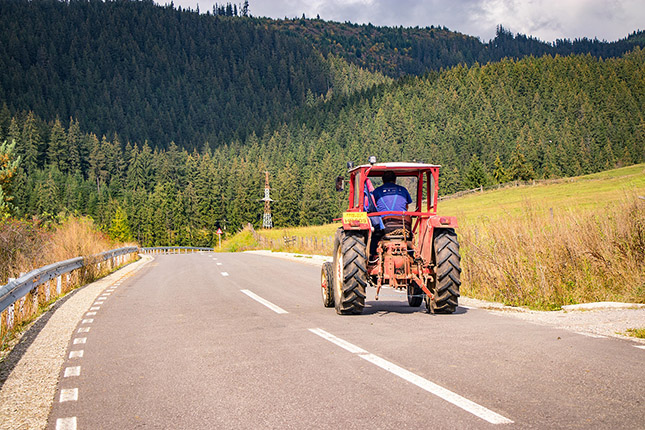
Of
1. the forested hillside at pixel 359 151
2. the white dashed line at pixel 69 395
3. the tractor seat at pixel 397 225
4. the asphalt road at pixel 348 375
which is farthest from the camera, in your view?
the forested hillside at pixel 359 151

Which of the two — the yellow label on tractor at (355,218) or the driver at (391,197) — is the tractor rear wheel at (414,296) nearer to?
the driver at (391,197)

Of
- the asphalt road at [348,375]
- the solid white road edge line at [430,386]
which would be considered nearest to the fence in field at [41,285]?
the asphalt road at [348,375]

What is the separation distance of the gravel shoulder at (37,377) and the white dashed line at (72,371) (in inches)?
3.9

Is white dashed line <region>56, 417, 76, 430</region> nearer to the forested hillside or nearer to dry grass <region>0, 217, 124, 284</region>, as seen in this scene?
dry grass <region>0, 217, 124, 284</region>

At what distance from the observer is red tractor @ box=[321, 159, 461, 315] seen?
955 centimetres

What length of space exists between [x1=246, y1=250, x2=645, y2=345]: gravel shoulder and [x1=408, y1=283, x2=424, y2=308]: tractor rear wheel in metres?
1.17

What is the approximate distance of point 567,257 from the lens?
11.9 metres

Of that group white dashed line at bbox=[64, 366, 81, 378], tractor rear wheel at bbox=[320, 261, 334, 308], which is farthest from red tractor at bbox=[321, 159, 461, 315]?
white dashed line at bbox=[64, 366, 81, 378]

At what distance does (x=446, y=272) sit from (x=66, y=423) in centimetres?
626

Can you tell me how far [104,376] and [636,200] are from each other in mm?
10178

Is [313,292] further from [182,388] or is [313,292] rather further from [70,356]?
[182,388]

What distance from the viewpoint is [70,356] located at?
7.38 meters

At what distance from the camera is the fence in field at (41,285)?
31.2ft

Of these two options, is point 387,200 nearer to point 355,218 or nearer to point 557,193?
point 355,218
